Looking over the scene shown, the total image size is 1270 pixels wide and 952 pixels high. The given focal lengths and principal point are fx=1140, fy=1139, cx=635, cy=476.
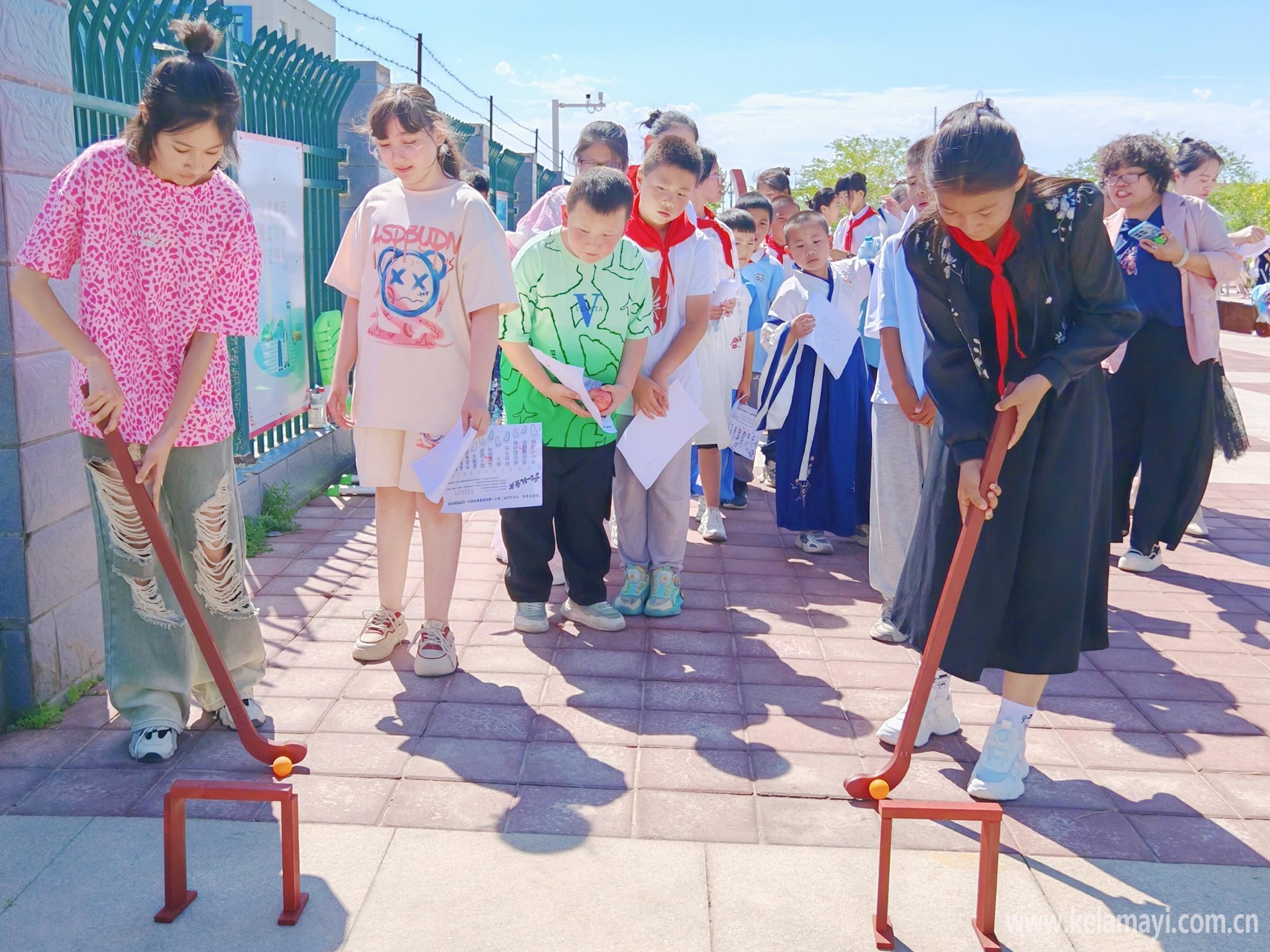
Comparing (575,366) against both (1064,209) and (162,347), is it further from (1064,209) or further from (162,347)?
(1064,209)

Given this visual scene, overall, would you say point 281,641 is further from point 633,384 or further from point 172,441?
point 633,384

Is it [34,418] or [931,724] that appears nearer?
[34,418]

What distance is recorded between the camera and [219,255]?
304 cm

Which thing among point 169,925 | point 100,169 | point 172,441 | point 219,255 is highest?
point 100,169

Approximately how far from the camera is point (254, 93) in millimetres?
5602

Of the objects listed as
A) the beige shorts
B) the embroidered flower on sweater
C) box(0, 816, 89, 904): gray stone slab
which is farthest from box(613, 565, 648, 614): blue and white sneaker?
the embroidered flower on sweater

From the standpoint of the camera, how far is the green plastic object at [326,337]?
Answer: 6457mm

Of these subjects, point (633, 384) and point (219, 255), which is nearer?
point (219, 255)

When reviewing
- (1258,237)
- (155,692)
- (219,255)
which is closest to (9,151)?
(219,255)

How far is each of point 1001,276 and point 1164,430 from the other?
2934mm

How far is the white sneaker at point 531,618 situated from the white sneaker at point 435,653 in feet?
1.40

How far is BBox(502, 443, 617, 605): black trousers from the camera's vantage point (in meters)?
4.07

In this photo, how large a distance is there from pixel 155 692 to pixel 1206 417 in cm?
453

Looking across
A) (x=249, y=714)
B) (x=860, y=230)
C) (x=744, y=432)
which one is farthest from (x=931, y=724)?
(x=860, y=230)
